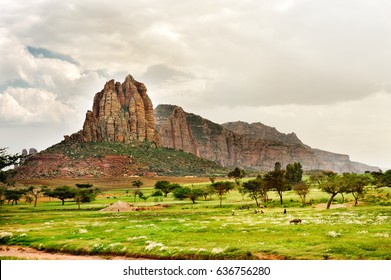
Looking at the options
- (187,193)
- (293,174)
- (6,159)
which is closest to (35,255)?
(6,159)

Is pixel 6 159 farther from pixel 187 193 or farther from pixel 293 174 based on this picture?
pixel 293 174

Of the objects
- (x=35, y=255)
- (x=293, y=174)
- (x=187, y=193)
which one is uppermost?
(x=293, y=174)

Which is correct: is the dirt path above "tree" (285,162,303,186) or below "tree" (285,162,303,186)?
below

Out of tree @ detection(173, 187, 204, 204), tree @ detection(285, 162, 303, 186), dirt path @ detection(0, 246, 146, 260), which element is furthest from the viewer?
tree @ detection(285, 162, 303, 186)

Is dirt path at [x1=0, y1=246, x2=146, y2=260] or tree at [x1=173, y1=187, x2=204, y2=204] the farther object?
tree at [x1=173, y1=187, x2=204, y2=204]

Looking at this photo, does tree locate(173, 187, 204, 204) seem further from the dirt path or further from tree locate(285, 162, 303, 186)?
the dirt path

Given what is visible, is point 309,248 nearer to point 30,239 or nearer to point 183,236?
point 183,236

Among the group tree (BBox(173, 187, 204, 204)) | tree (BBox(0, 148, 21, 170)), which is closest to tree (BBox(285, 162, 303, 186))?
tree (BBox(173, 187, 204, 204))
